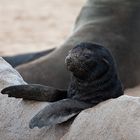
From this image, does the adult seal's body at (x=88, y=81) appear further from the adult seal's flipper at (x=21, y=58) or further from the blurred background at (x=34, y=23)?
the blurred background at (x=34, y=23)

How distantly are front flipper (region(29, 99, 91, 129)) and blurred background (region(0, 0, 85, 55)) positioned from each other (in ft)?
15.4

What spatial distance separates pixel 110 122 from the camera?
2.57 metres

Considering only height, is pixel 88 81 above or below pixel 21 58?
above

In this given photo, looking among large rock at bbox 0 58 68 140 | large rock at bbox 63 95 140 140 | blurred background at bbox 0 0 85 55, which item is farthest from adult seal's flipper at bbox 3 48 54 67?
large rock at bbox 63 95 140 140

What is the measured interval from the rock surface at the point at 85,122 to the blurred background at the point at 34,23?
4.46m

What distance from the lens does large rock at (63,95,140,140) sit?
251 cm

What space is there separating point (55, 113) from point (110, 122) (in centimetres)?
23

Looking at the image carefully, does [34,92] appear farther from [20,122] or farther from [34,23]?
[34,23]

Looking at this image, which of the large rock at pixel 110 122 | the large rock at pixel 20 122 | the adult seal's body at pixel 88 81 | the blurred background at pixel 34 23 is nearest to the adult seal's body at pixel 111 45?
the blurred background at pixel 34 23

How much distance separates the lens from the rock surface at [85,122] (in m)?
2.54

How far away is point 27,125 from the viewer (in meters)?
2.80

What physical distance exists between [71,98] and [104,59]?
230 mm

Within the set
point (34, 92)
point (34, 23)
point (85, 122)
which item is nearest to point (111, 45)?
point (34, 92)

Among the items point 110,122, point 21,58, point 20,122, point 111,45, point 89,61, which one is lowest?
point 21,58
